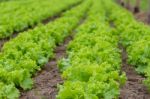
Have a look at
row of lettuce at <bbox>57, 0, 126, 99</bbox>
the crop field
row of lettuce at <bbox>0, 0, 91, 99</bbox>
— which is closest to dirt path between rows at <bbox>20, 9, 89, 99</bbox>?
the crop field

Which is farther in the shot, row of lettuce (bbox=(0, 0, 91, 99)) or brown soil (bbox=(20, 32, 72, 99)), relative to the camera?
brown soil (bbox=(20, 32, 72, 99))

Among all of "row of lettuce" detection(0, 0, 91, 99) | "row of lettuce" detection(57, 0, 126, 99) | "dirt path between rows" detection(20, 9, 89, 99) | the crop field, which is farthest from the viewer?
"dirt path between rows" detection(20, 9, 89, 99)

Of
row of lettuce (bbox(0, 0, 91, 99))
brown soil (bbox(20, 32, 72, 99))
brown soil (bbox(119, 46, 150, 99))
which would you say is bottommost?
brown soil (bbox(119, 46, 150, 99))

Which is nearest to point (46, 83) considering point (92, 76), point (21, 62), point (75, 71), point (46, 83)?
point (46, 83)

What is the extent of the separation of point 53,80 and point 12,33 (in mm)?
8524

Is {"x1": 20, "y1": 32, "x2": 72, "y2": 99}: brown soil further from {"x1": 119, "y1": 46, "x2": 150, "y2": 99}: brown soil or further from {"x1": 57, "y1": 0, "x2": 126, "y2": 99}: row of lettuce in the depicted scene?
{"x1": 119, "y1": 46, "x2": 150, "y2": 99}: brown soil

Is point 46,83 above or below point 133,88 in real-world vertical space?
above

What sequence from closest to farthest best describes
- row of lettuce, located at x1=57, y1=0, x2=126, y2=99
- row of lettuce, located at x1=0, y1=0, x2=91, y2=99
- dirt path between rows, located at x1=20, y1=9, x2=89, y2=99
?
row of lettuce, located at x1=57, y1=0, x2=126, y2=99, row of lettuce, located at x1=0, y1=0, x2=91, y2=99, dirt path between rows, located at x1=20, y1=9, x2=89, y2=99

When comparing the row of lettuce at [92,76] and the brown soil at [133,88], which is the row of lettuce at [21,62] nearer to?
the row of lettuce at [92,76]

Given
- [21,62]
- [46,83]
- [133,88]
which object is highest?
[21,62]

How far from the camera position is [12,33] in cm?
1866

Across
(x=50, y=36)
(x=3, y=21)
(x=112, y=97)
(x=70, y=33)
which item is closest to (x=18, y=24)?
(x=3, y=21)

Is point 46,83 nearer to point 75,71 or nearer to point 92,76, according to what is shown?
point 75,71

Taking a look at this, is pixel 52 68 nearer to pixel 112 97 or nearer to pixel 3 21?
pixel 112 97
